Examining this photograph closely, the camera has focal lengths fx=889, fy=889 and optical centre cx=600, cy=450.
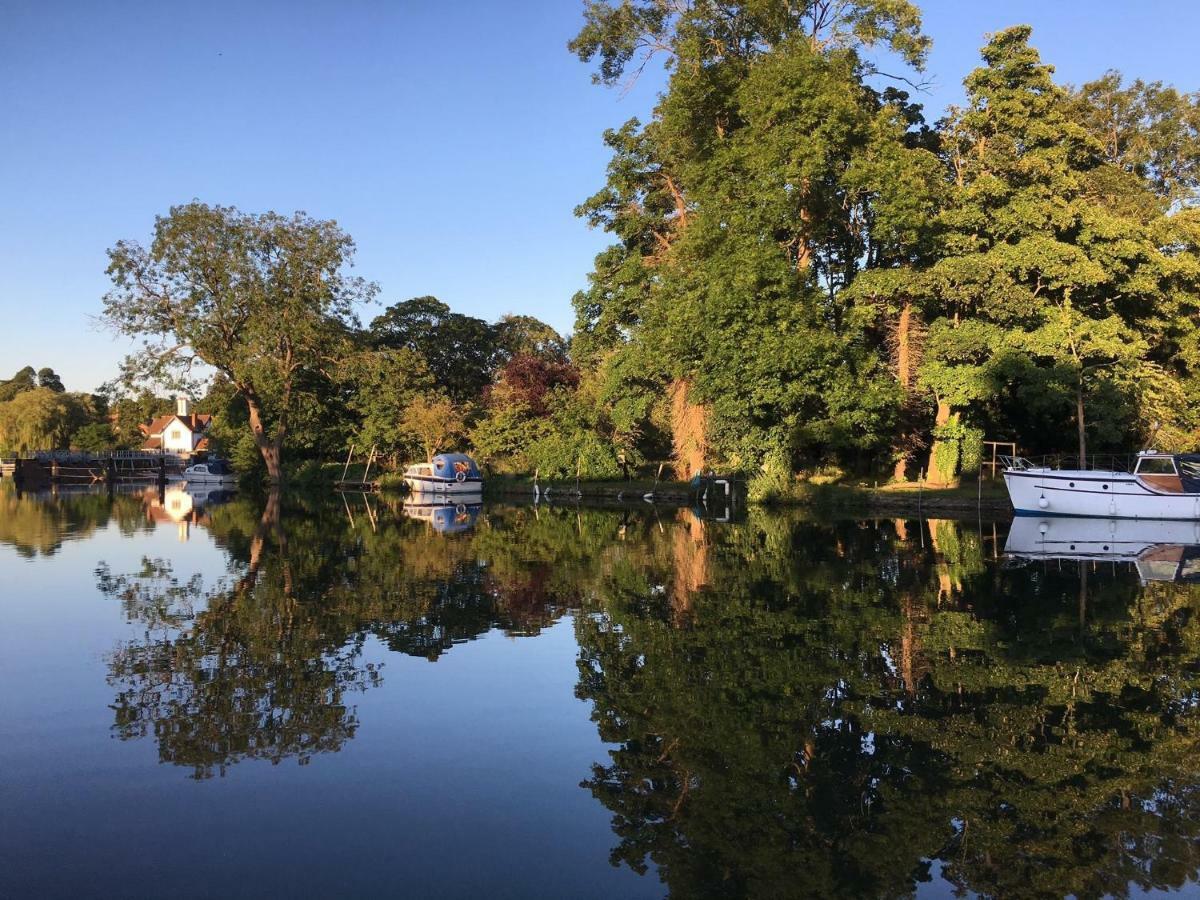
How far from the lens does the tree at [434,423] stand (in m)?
50.6

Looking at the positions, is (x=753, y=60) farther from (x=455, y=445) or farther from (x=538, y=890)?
(x=538, y=890)

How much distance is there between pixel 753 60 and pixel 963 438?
16.6 m

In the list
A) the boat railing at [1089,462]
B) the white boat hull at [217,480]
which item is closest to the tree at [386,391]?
the white boat hull at [217,480]

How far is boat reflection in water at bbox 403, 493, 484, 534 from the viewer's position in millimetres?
27562

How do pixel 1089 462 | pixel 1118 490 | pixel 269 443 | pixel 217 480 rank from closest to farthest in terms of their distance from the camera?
pixel 1118 490, pixel 1089 462, pixel 269 443, pixel 217 480

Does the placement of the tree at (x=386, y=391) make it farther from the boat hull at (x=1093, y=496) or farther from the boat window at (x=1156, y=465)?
the boat window at (x=1156, y=465)

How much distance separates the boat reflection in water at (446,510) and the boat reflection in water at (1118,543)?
49.1ft

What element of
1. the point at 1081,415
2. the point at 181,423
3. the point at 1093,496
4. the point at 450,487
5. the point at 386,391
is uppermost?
the point at 386,391

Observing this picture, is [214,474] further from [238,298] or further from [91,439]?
[91,439]

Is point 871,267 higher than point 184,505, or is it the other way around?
point 871,267

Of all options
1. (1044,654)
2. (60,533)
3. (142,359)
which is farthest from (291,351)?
(1044,654)

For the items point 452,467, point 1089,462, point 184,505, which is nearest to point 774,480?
point 1089,462

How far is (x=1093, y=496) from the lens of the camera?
26484 mm

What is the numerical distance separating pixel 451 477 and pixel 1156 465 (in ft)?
96.0
